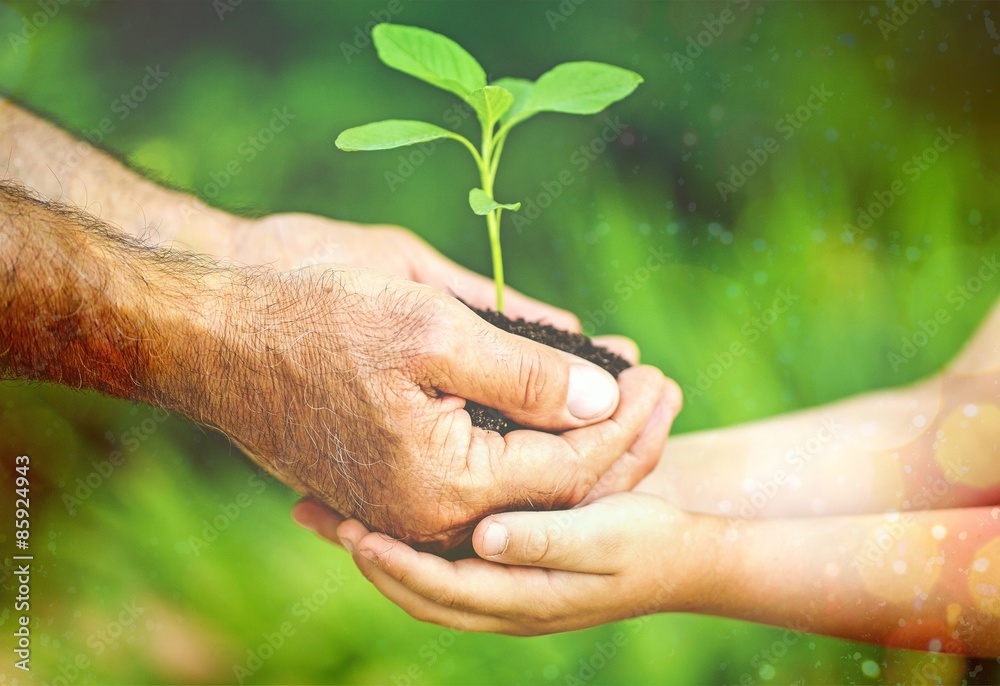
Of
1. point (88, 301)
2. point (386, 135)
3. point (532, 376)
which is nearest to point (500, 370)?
point (532, 376)

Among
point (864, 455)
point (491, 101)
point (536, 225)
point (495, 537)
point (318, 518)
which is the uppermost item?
point (491, 101)

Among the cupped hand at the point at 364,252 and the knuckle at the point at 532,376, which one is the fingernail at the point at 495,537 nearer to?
the knuckle at the point at 532,376

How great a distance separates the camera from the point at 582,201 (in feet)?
2.87

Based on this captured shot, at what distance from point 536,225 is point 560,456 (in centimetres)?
32

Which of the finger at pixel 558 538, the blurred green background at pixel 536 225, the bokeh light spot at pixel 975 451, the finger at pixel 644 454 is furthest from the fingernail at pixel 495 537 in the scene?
the bokeh light spot at pixel 975 451

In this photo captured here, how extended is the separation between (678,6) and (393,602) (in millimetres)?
804

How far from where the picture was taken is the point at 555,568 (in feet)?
2.39

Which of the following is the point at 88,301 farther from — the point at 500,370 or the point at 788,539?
the point at 788,539

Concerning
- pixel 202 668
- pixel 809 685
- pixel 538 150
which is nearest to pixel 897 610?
pixel 809 685

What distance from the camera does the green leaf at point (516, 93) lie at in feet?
2.45

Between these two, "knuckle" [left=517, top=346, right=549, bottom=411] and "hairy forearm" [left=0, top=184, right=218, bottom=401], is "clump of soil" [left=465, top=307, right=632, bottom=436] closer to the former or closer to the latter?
"knuckle" [left=517, top=346, right=549, bottom=411]

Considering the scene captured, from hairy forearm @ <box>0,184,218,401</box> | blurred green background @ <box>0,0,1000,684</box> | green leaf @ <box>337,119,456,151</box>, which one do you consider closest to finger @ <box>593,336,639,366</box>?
blurred green background @ <box>0,0,1000,684</box>

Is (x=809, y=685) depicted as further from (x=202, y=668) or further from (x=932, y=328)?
(x=202, y=668)

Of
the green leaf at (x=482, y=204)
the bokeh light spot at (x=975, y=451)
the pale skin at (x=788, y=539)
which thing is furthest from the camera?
the bokeh light spot at (x=975, y=451)
